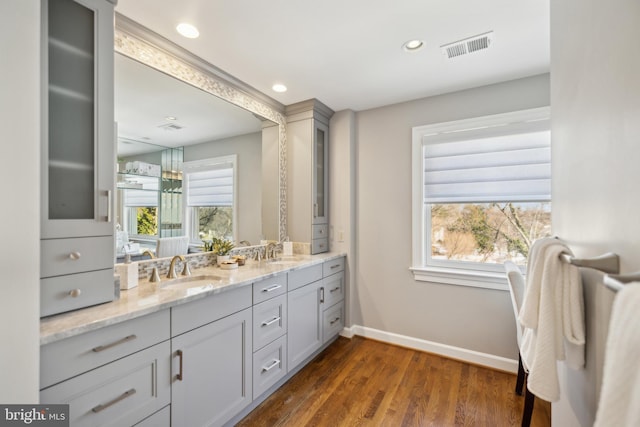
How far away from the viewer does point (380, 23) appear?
1736 millimetres

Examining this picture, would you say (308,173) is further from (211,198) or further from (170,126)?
(170,126)

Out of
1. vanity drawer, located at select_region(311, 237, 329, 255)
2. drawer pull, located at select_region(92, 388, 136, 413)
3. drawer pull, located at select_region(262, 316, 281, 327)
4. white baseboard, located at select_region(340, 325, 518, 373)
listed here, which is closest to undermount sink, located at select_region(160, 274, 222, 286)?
drawer pull, located at select_region(262, 316, 281, 327)

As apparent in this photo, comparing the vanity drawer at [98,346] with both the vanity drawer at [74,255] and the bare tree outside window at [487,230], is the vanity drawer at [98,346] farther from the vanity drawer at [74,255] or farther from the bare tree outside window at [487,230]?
the bare tree outside window at [487,230]

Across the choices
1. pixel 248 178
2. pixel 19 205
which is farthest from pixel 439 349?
pixel 19 205

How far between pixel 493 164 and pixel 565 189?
5.97 feet

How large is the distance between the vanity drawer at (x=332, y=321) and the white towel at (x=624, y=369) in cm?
249

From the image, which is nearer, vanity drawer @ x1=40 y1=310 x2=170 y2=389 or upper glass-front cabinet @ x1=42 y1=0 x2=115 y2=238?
vanity drawer @ x1=40 y1=310 x2=170 y2=389

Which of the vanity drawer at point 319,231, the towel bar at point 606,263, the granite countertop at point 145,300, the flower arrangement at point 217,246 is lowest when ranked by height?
the granite countertop at point 145,300

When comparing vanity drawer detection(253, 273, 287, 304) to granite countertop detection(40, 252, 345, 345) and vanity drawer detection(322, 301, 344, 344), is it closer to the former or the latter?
granite countertop detection(40, 252, 345, 345)

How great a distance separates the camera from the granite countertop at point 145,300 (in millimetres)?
1091

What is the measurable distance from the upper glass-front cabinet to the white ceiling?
0.35 meters

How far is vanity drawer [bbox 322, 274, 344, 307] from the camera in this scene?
276cm

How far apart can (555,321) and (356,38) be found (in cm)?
188

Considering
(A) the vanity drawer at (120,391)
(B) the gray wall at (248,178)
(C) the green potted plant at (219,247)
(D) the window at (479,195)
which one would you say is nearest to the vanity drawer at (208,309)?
(A) the vanity drawer at (120,391)
